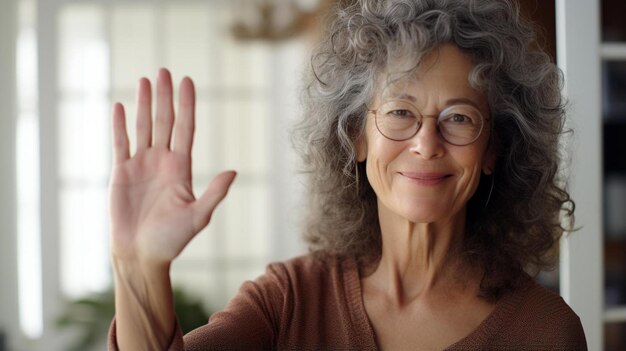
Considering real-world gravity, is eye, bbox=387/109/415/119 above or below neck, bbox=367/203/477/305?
above

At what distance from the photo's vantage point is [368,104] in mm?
1322

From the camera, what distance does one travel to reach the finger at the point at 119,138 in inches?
44.6

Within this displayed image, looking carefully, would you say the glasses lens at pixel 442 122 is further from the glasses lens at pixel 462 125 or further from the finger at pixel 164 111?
the finger at pixel 164 111

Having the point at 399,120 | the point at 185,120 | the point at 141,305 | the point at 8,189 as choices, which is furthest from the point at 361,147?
the point at 8,189

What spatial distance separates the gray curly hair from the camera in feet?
4.19

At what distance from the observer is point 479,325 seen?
4.37 ft

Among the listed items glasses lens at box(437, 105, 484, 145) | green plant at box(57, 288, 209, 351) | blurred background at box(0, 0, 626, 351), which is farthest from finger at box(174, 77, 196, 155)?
green plant at box(57, 288, 209, 351)

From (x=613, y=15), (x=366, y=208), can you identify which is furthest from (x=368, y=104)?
(x=613, y=15)

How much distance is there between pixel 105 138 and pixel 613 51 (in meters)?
2.99

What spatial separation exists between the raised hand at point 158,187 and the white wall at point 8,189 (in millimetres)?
3394

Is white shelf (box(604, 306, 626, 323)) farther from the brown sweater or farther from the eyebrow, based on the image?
the eyebrow

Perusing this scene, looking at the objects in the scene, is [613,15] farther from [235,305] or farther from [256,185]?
[256,185]

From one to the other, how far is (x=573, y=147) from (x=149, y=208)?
1.18 meters

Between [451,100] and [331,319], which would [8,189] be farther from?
[451,100]
